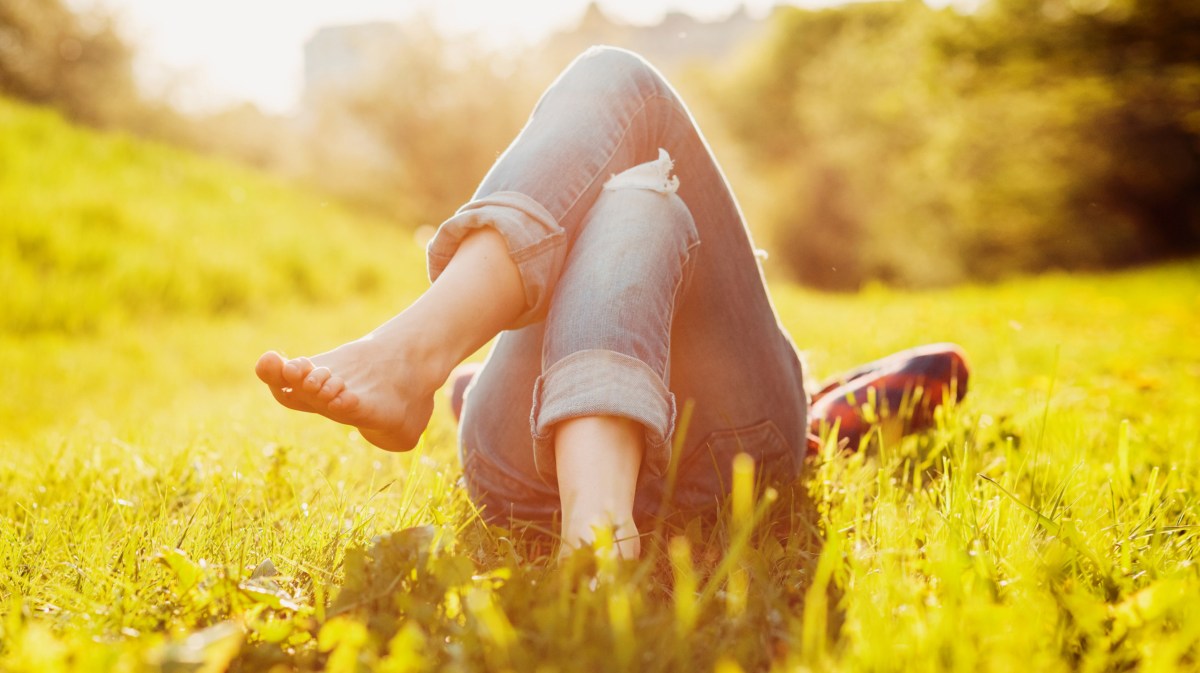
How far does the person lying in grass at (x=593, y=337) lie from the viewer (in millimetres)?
1161

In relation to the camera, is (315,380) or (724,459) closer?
(315,380)

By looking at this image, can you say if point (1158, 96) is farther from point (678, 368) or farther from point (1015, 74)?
point (678, 368)

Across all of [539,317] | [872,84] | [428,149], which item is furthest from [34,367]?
[872,84]

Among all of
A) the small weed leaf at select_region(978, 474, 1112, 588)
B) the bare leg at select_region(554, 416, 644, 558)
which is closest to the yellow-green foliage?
the bare leg at select_region(554, 416, 644, 558)

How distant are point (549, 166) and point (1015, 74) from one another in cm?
1265

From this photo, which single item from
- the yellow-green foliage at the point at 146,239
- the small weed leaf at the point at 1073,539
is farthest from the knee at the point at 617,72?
the yellow-green foliage at the point at 146,239

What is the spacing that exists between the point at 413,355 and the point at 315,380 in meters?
0.15

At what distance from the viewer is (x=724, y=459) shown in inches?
60.5

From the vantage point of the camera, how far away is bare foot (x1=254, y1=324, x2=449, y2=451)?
115 centimetres

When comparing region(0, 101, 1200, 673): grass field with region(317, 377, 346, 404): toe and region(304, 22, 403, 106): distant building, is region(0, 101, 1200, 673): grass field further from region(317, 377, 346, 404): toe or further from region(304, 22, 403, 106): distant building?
region(304, 22, 403, 106): distant building

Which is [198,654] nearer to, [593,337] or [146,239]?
[593,337]

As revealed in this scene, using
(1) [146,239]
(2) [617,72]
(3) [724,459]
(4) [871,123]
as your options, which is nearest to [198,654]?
(3) [724,459]

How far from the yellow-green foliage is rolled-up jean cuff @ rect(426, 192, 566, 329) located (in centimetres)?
404

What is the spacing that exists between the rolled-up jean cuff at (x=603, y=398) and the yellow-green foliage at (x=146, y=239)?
4.23 meters
